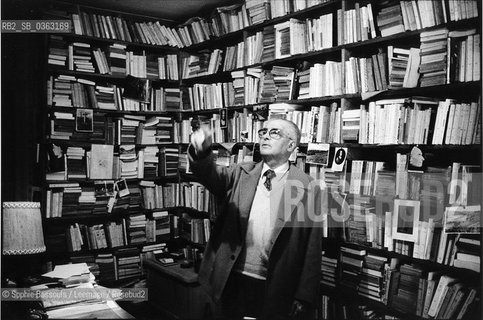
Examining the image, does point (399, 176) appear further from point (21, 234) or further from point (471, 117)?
point (21, 234)

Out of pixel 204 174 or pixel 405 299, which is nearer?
pixel 204 174

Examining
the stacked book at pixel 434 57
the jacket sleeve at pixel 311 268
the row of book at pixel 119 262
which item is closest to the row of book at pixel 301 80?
the stacked book at pixel 434 57

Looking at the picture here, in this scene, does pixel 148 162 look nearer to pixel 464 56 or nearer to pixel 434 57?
pixel 434 57

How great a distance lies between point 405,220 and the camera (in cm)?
A: 250

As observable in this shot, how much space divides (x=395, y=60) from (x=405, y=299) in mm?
1478

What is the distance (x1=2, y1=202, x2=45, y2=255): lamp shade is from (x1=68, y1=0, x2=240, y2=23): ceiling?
2.68 metres

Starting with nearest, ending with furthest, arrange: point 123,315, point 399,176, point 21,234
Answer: point 123,315 < point 21,234 < point 399,176

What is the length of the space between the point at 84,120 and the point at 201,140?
2452 millimetres

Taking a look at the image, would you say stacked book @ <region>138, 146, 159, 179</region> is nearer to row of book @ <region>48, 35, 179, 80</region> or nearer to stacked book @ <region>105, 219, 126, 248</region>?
stacked book @ <region>105, 219, 126, 248</region>

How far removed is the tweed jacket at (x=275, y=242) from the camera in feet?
7.50

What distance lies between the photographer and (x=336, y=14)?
10.3ft

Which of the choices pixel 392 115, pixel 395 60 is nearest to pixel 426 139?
pixel 392 115

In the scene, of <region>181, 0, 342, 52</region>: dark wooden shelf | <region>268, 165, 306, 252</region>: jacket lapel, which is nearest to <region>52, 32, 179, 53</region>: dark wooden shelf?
<region>181, 0, 342, 52</region>: dark wooden shelf

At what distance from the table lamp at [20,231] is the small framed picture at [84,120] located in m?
1.81
